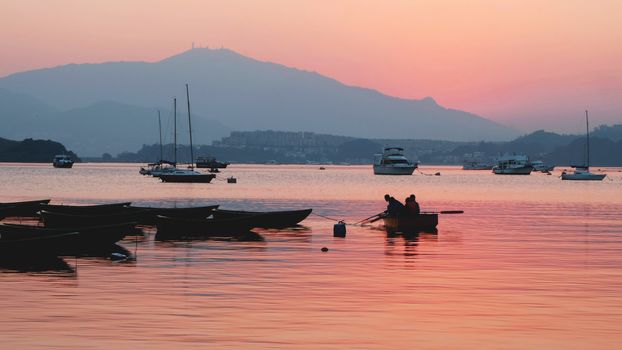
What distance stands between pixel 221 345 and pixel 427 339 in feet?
15.8

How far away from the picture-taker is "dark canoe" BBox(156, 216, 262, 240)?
5500 cm

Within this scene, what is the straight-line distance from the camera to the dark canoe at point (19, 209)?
6722 centimetres

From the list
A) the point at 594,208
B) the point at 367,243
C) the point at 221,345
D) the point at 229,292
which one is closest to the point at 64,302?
the point at 229,292

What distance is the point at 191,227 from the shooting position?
181 ft

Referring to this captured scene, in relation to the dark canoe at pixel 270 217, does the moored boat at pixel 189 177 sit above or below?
above

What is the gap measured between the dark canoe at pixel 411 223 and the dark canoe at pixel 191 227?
903 centimetres

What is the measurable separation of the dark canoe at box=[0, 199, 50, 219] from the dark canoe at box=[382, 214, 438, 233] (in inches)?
954

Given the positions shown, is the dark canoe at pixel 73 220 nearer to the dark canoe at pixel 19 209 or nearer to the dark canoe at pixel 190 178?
the dark canoe at pixel 19 209

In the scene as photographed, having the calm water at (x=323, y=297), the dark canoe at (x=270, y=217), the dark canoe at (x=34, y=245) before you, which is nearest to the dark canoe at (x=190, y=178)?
the dark canoe at (x=270, y=217)

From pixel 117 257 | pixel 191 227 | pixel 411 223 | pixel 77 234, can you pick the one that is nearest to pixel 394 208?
pixel 411 223

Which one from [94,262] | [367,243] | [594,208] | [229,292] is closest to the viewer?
[229,292]

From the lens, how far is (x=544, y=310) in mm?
29188

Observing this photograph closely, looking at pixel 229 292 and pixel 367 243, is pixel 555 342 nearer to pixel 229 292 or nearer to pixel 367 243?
pixel 229 292

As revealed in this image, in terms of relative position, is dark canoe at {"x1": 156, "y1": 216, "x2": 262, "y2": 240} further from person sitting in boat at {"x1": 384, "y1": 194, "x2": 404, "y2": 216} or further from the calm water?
person sitting in boat at {"x1": 384, "y1": 194, "x2": 404, "y2": 216}
